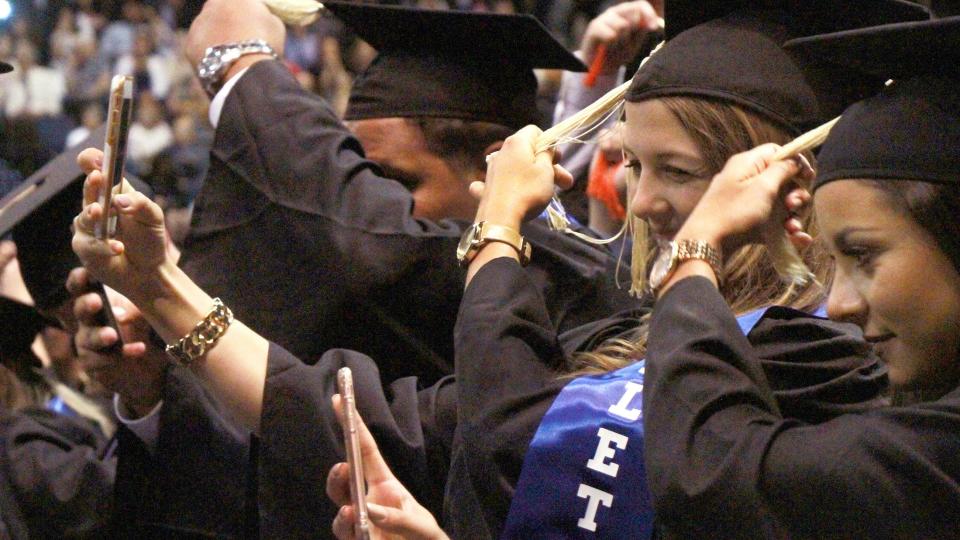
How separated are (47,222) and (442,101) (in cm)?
77

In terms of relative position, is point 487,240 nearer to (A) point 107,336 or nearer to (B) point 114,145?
(B) point 114,145

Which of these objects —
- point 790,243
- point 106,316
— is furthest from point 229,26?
point 790,243

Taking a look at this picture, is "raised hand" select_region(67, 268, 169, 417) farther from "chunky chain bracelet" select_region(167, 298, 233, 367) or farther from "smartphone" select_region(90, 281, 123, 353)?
"chunky chain bracelet" select_region(167, 298, 233, 367)

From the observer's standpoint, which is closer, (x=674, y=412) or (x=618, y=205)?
(x=674, y=412)

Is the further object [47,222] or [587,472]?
[47,222]

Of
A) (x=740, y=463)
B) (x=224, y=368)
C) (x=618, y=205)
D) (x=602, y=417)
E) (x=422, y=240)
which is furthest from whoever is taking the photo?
(x=618, y=205)

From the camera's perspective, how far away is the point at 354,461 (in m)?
1.55

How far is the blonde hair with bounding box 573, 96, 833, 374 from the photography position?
1829 mm

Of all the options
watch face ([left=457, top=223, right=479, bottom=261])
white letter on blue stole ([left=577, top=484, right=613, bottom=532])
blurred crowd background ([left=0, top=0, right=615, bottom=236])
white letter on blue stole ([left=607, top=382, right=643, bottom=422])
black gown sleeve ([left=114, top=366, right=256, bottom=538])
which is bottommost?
blurred crowd background ([left=0, top=0, right=615, bottom=236])

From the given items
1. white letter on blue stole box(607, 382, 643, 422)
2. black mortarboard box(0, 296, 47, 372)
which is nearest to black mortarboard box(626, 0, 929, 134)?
white letter on blue stole box(607, 382, 643, 422)

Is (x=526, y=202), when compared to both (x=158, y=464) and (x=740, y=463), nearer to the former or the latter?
(x=740, y=463)

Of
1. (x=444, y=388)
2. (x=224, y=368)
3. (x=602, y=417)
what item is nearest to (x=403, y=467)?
(x=444, y=388)

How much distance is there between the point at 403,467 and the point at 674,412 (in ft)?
2.41

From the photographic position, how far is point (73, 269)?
2.69 m
